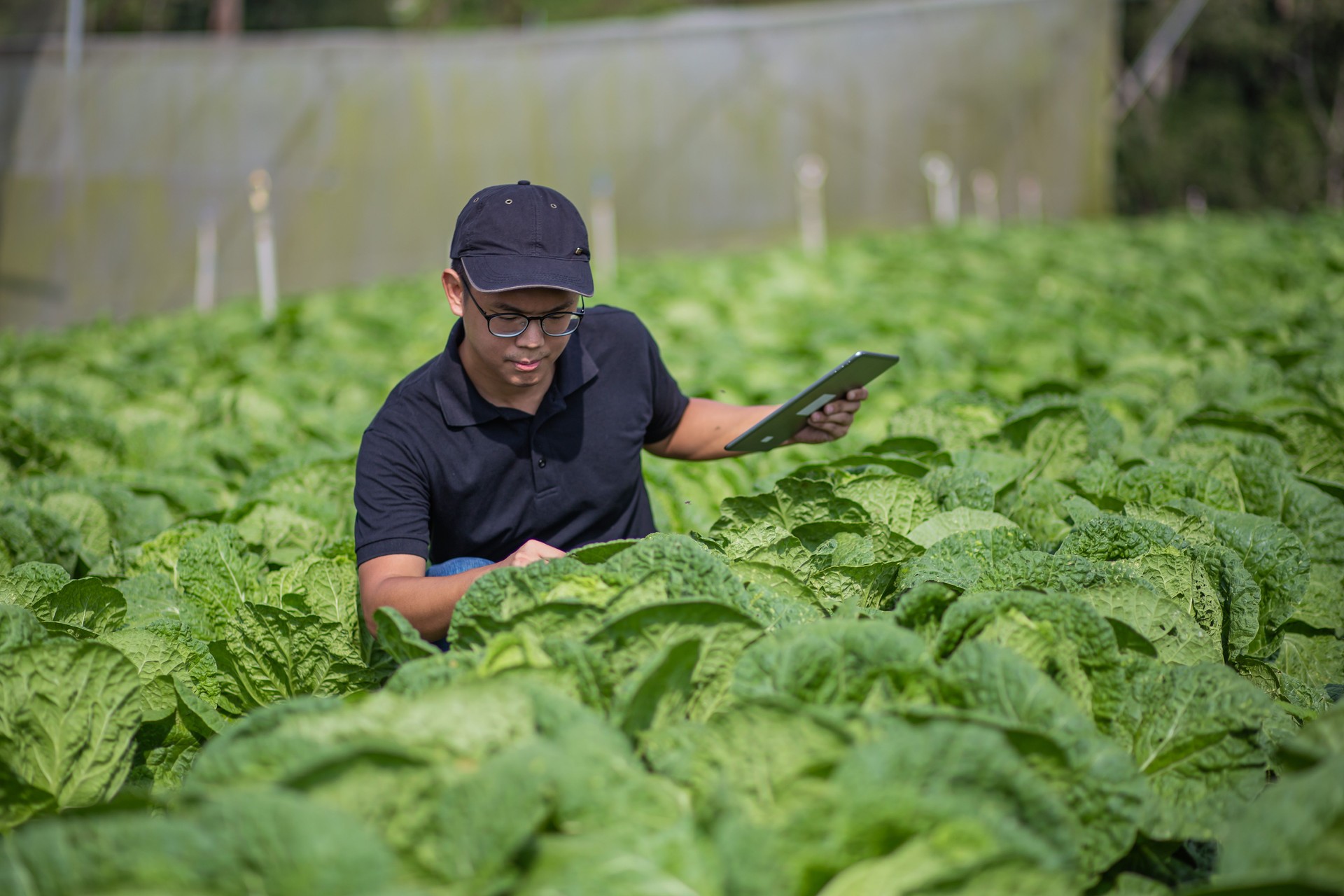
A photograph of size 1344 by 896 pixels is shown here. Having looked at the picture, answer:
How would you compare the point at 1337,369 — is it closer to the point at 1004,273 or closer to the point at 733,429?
the point at 733,429

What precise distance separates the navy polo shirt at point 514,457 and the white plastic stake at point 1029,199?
2120 centimetres

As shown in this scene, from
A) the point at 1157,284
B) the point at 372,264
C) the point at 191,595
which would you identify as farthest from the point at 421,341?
the point at 372,264

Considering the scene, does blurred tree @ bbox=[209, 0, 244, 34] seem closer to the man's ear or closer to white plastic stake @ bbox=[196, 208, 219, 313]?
white plastic stake @ bbox=[196, 208, 219, 313]

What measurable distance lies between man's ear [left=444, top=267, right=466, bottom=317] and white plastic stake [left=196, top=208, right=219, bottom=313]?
38.9 ft

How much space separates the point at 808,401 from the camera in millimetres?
2939

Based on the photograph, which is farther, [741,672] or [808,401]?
[808,401]

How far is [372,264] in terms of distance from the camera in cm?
1633

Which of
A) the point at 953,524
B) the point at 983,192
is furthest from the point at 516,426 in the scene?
the point at 983,192

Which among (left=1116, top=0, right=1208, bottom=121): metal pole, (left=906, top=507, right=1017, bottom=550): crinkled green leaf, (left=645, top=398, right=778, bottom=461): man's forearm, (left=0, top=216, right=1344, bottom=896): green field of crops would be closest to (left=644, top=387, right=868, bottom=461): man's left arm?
(left=645, top=398, right=778, bottom=461): man's forearm

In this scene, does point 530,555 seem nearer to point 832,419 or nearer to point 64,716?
point 64,716

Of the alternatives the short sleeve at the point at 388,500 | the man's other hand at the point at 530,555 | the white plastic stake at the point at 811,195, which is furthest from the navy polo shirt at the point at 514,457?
the white plastic stake at the point at 811,195

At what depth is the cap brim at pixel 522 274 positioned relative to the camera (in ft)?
8.09

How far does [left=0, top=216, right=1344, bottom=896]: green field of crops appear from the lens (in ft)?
4.73

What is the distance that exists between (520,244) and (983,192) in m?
21.0
